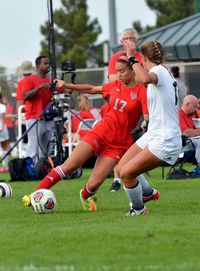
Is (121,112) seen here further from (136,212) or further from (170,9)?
(170,9)

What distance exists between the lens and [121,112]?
546 inches

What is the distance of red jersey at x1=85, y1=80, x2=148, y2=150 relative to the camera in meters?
13.7

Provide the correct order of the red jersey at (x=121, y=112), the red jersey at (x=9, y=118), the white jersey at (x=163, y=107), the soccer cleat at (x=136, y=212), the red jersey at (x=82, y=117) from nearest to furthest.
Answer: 1. the white jersey at (x=163, y=107)
2. the soccer cleat at (x=136, y=212)
3. the red jersey at (x=121, y=112)
4. the red jersey at (x=82, y=117)
5. the red jersey at (x=9, y=118)

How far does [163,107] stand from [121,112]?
5.16ft

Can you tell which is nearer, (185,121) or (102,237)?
(102,237)

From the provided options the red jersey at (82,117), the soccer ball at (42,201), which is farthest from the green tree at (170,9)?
the soccer ball at (42,201)

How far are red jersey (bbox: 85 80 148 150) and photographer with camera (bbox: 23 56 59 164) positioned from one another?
7301mm

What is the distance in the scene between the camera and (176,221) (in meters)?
12.0

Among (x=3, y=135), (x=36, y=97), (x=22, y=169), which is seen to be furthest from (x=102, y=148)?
(x=3, y=135)

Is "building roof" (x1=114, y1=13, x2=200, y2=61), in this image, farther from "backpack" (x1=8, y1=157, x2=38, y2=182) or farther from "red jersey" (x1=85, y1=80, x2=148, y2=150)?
"red jersey" (x1=85, y1=80, x2=148, y2=150)

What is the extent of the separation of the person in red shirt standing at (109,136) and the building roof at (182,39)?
52.2 feet

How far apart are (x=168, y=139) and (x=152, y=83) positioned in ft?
2.26

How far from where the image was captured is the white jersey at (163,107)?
40.4ft

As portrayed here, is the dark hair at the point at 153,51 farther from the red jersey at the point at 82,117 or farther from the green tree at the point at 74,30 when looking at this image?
the green tree at the point at 74,30
